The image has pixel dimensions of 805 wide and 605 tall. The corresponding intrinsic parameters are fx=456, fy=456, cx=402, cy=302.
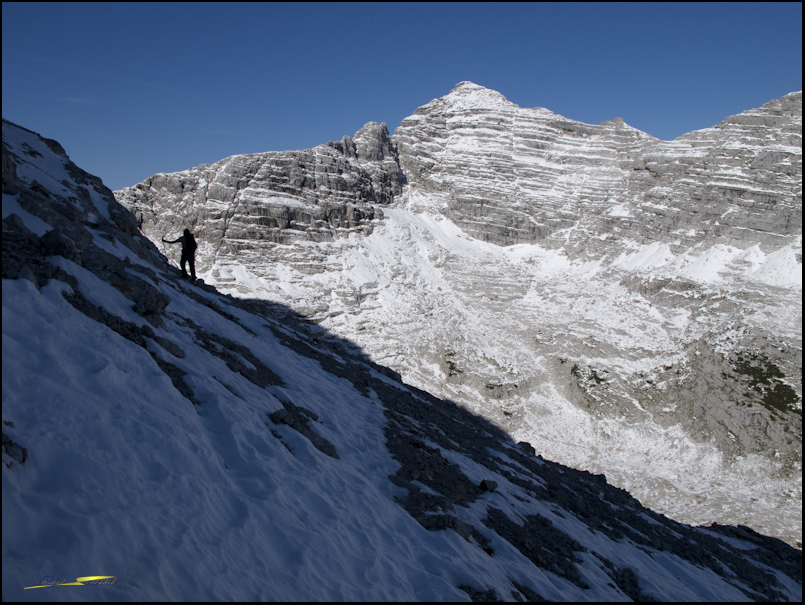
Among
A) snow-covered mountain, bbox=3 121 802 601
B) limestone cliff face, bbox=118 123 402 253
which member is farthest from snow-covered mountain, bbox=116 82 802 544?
snow-covered mountain, bbox=3 121 802 601

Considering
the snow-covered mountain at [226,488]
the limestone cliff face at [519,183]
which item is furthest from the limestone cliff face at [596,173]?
the snow-covered mountain at [226,488]

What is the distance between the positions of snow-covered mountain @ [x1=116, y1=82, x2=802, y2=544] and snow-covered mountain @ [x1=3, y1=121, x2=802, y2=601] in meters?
36.3

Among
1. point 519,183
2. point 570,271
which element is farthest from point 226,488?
point 519,183

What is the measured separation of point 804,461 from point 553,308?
35.9m

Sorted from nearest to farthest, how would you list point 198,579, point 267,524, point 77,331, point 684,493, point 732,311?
point 198,579, point 267,524, point 77,331, point 684,493, point 732,311

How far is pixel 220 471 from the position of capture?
297 inches

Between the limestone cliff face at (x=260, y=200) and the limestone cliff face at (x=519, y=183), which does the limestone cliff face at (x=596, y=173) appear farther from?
the limestone cliff face at (x=260, y=200)

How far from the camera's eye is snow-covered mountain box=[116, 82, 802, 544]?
52.6 meters

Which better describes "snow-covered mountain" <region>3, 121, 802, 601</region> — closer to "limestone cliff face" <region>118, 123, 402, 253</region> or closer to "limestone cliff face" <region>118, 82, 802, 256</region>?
"limestone cliff face" <region>118, 123, 402, 253</region>

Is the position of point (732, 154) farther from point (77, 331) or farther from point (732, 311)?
point (77, 331)

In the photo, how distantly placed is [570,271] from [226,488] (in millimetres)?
85561

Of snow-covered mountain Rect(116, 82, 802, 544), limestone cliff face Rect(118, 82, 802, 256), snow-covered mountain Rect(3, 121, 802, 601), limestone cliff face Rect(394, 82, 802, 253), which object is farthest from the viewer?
limestone cliff face Rect(394, 82, 802, 253)

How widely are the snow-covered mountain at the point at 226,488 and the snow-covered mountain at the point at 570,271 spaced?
36.3 metres

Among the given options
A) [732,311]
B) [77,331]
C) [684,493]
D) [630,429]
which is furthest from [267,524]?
[732,311]
